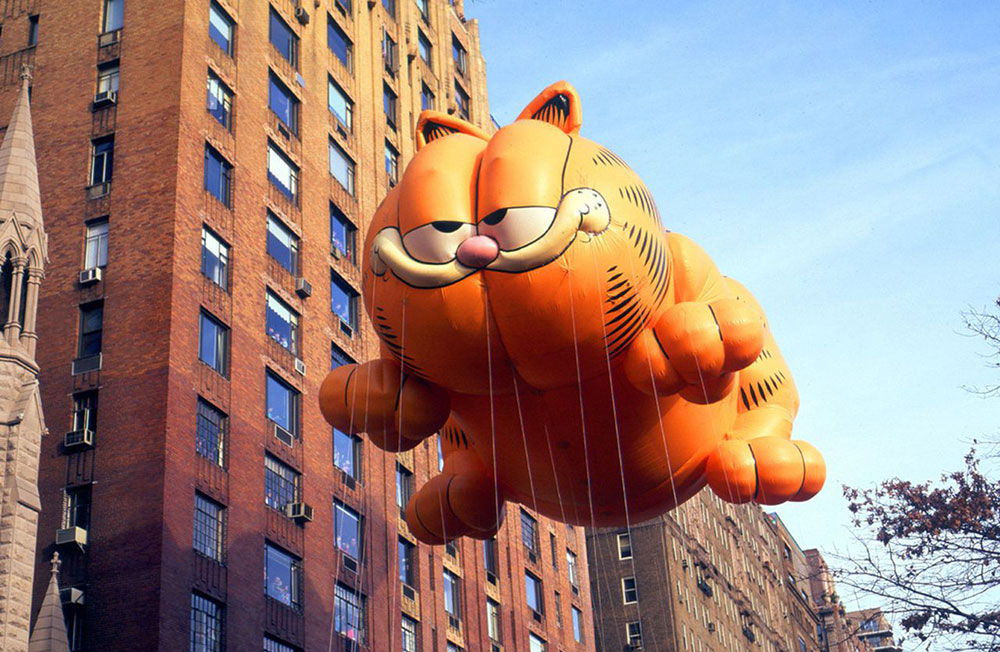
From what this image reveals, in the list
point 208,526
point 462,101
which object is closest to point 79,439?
point 208,526

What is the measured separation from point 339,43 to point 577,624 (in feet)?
A: 79.3

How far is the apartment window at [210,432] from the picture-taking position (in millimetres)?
32344

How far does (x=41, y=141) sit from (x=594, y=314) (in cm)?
2770

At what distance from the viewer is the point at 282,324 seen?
3812 centimetres

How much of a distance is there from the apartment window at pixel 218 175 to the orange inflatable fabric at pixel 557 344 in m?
23.1

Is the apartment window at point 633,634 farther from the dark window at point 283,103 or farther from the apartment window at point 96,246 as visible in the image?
the apartment window at point 96,246

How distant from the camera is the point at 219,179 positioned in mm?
36906

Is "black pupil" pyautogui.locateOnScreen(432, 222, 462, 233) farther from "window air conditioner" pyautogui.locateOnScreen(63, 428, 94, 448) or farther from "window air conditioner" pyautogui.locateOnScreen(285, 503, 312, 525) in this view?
"window air conditioner" pyautogui.locateOnScreen(285, 503, 312, 525)

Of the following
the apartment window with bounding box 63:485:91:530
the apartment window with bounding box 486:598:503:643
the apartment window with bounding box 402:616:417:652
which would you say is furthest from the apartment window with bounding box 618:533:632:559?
the apartment window with bounding box 63:485:91:530

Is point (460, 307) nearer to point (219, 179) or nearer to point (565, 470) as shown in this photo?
point (565, 470)

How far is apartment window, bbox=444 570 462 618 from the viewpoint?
4322 cm

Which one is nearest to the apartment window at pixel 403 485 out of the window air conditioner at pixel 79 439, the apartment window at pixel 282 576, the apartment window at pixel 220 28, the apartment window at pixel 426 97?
the apartment window at pixel 282 576

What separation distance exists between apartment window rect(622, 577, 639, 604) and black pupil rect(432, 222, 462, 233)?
5794 cm

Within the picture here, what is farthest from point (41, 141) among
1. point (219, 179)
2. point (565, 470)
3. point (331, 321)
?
point (565, 470)
